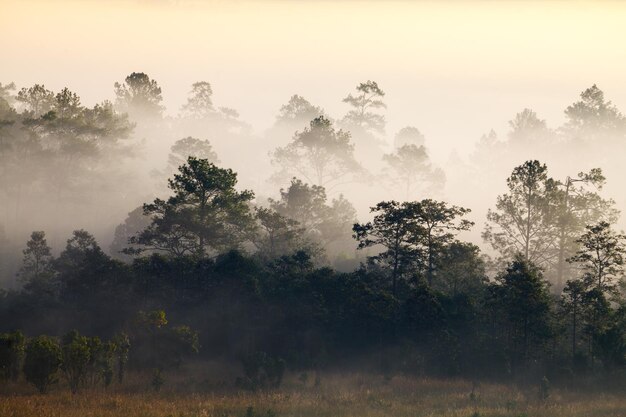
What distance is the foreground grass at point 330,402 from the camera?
3139 centimetres

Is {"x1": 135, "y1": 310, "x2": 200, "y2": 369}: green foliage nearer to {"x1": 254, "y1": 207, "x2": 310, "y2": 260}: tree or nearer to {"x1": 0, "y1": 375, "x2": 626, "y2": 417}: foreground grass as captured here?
{"x1": 0, "y1": 375, "x2": 626, "y2": 417}: foreground grass

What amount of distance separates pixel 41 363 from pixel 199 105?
138 m

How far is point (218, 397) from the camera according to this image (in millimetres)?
35406

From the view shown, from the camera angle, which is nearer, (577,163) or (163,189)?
(163,189)

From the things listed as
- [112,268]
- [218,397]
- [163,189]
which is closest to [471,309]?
[218,397]

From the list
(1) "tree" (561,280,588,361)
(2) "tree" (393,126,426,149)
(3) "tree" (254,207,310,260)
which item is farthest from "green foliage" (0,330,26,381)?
(2) "tree" (393,126,426,149)

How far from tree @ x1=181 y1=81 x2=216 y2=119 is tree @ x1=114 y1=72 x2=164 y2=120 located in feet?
77.9

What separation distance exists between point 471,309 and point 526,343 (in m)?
4.61

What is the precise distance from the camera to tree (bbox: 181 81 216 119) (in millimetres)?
160375

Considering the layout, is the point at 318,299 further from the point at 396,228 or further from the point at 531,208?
the point at 531,208

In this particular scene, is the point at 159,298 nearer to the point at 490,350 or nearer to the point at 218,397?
the point at 218,397

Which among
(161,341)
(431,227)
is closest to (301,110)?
(431,227)

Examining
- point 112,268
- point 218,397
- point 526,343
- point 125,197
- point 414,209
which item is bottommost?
point 218,397

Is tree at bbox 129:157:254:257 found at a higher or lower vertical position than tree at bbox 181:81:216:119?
lower
